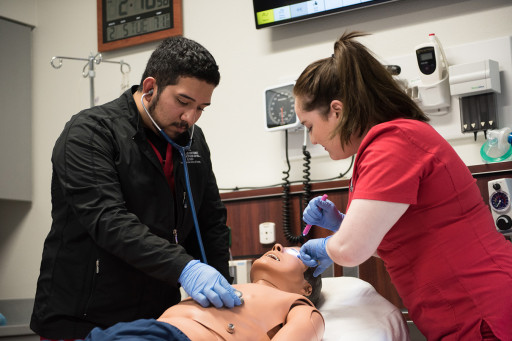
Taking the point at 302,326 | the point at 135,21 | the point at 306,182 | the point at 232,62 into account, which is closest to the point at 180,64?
the point at 302,326

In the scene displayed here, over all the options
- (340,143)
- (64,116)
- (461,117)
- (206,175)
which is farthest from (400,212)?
(64,116)

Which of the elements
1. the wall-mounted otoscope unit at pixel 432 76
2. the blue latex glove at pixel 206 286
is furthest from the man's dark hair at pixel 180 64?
the wall-mounted otoscope unit at pixel 432 76

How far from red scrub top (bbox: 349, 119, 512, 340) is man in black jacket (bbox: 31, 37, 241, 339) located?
507mm

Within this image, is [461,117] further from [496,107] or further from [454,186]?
[454,186]

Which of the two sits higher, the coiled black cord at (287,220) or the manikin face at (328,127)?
the manikin face at (328,127)

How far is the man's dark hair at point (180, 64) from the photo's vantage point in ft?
5.74

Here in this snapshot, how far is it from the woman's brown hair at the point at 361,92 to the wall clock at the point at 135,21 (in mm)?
2091

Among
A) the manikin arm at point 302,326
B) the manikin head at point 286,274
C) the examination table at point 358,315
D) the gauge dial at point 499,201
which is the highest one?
the gauge dial at point 499,201

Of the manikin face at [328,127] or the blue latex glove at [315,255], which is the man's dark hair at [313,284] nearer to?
the blue latex glove at [315,255]

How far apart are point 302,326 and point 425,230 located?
0.42 metres

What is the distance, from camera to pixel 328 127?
1.54 m

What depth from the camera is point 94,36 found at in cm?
372

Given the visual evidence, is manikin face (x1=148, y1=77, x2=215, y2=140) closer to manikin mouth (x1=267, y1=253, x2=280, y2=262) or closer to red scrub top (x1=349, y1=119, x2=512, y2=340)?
manikin mouth (x1=267, y1=253, x2=280, y2=262)

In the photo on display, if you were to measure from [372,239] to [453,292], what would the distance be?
24 cm
